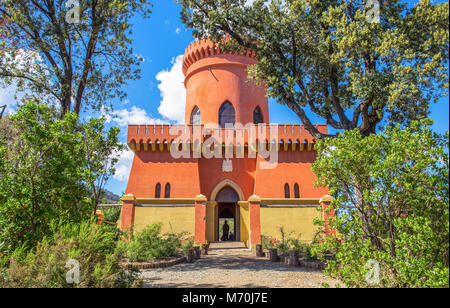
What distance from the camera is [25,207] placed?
17.2ft

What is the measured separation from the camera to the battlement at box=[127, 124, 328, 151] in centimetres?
1552

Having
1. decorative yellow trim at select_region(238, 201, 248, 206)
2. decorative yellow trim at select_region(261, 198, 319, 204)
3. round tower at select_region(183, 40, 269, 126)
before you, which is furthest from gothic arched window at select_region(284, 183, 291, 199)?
round tower at select_region(183, 40, 269, 126)

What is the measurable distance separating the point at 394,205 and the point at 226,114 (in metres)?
14.1

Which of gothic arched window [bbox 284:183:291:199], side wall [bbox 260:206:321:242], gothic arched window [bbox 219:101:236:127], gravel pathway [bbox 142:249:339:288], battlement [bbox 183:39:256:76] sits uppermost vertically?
battlement [bbox 183:39:256:76]

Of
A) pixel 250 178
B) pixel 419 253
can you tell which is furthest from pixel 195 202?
pixel 419 253

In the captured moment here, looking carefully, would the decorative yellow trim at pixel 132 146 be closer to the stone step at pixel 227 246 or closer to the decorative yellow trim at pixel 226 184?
the decorative yellow trim at pixel 226 184

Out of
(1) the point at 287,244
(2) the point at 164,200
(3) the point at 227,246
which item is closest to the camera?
(1) the point at 287,244

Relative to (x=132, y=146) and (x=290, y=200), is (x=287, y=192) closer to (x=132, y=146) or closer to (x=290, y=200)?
(x=290, y=200)

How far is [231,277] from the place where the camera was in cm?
672

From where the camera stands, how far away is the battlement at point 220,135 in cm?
1552

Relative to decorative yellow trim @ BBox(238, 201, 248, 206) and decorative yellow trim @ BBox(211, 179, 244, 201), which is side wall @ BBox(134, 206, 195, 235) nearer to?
decorative yellow trim @ BBox(211, 179, 244, 201)

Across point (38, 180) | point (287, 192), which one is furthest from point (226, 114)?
point (38, 180)

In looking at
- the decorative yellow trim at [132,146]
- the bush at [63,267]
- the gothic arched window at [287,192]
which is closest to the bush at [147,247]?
the bush at [63,267]

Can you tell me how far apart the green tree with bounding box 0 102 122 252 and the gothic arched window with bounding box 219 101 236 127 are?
11679mm
